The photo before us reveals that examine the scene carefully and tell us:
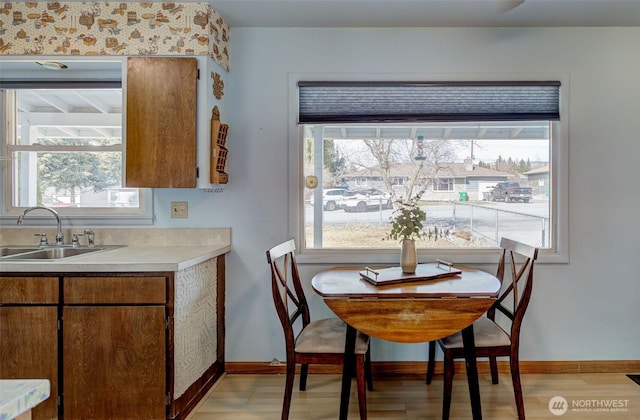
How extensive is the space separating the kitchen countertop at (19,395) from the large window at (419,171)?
A: 1909mm

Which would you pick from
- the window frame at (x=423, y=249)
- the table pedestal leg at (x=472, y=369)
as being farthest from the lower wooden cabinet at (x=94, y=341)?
the table pedestal leg at (x=472, y=369)

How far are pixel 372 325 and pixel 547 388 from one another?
138 cm

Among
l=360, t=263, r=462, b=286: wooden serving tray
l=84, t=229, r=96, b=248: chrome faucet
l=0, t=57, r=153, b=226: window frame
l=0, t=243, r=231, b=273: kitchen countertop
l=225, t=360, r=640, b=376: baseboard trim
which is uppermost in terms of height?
l=0, t=57, r=153, b=226: window frame

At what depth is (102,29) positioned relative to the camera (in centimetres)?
219

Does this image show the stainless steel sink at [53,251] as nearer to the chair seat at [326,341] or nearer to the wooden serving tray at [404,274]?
the chair seat at [326,341]

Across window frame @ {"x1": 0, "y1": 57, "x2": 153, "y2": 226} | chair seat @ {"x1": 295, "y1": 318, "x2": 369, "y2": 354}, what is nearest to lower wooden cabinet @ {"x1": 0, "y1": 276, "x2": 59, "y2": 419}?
window frame @ {"x1": 0, "y1": 57, "x2": 153, "y2": 226}

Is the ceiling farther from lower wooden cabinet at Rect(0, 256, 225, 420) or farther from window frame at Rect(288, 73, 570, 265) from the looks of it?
lower wooden cabinet at Rect(0, 256, 225, 420)

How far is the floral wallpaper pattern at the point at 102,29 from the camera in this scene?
2178 millimetres

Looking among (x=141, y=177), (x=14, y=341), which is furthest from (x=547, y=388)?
(x=14, y=341)

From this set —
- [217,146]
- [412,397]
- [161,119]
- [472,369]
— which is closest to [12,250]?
[161,119]

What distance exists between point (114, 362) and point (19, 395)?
1.37 meters

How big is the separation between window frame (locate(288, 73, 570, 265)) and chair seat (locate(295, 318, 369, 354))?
593mm

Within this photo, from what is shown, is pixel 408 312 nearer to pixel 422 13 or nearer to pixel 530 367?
pixel 530 367

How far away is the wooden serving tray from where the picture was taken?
6.22ft
